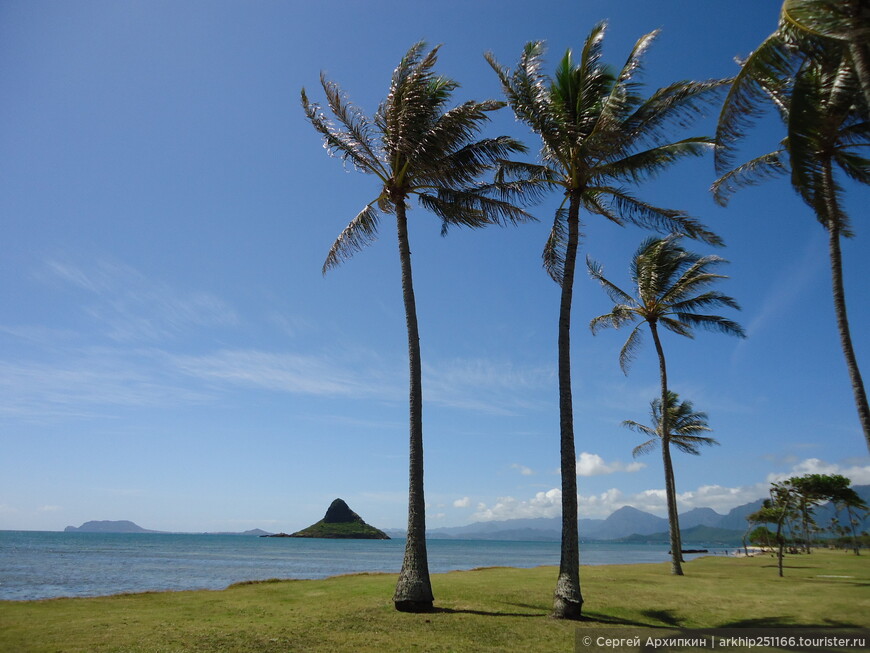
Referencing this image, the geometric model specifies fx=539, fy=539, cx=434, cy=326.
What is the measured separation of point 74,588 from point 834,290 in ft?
111

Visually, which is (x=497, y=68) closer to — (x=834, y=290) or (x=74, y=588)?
(x=834, y=290)

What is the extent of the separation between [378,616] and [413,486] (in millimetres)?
3096

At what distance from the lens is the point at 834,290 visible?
533 inches

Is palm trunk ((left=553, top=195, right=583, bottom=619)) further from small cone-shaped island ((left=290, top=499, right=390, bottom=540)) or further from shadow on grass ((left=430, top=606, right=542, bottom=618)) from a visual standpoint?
small cone-shaped island ((left=290, top=499, right=390, bottom=540))

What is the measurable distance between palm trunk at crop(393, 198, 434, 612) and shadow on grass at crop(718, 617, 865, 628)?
701 centimetres

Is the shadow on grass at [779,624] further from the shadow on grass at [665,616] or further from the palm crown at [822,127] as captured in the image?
the palm crown at [822,127]

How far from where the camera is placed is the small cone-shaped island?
18100 centimetres

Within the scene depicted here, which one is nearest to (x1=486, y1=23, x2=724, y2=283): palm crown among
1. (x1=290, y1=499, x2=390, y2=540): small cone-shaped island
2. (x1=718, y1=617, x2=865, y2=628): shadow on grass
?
(x1=718, y1=617, x2=865, y2=628): shadow on grass

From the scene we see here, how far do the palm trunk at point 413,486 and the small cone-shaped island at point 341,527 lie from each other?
177827 mm

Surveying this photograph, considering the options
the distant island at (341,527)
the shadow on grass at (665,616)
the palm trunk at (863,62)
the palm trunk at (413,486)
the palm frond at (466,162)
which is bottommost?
the distant island at (341,527)

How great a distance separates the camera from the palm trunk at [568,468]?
41.3 ft

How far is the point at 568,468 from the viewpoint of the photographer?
13.3m

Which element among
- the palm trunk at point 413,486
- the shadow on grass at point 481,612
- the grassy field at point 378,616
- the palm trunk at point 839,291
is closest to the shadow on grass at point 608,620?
the grassy field at point 378,616

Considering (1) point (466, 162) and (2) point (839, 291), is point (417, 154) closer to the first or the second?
(1) point (466, 162)
